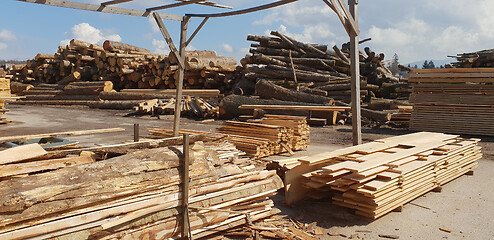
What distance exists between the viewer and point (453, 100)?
12445 millimetres

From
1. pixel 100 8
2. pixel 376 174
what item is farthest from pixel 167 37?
pixel 376 174

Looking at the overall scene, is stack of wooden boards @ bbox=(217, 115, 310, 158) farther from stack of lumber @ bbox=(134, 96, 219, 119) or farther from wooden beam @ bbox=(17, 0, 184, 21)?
stack of lumber @ bbox=(134, 96, 219, 119)

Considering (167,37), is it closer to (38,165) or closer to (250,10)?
(250,10)

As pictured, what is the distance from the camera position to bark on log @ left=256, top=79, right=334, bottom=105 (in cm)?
1545

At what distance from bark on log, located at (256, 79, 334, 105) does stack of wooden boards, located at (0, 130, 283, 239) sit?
1100 cm

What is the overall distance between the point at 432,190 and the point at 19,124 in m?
14.4

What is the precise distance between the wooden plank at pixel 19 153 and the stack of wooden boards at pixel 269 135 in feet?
16.5

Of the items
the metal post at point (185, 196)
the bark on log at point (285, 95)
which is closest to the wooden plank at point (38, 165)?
the metal post at point (185, 196)

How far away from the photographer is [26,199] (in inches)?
118

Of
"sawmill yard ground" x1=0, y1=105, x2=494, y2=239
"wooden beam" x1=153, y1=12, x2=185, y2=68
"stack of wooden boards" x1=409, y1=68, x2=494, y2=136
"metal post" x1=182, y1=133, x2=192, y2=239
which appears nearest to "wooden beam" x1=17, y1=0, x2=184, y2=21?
"wooden beam" x1=153, y1=12, x2=185, y2=68

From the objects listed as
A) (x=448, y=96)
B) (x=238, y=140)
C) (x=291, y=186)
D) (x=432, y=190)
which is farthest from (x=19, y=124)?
(x=448, y=96)

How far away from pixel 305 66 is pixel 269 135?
1244 cm

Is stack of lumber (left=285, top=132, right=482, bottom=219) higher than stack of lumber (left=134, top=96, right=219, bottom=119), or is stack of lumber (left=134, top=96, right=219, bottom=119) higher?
stack of lumber (left=134, top=96, right=219, bottom=119)

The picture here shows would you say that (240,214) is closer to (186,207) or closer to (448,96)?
(186,207)
